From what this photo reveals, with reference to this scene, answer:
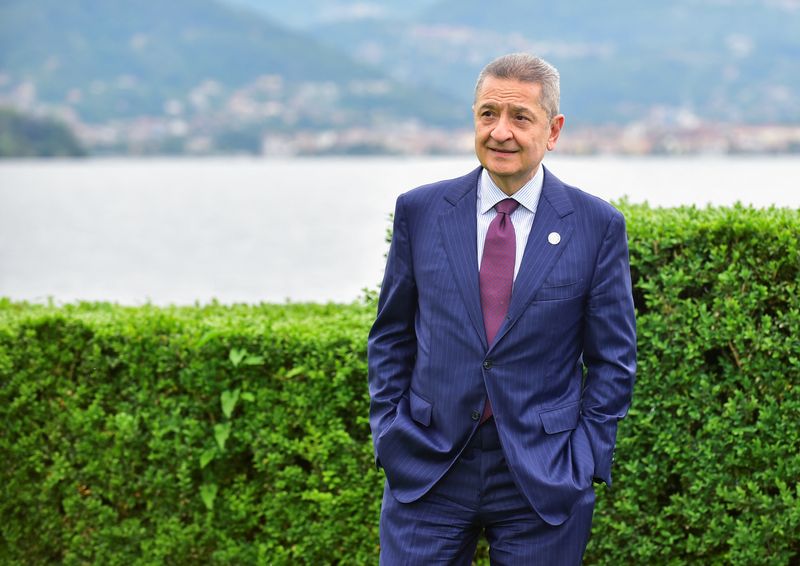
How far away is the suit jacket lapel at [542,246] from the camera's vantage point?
2965 millimetres

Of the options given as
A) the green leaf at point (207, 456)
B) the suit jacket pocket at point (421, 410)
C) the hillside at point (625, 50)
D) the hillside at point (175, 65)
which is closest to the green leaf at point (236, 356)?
the green leaf at point (207, 456)

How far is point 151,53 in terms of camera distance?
147375 millimetres

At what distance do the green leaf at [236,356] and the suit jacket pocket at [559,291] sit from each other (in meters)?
2.29

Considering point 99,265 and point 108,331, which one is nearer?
point 108,331

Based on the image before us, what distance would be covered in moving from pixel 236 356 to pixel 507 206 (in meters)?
2.20

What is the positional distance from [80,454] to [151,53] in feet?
497

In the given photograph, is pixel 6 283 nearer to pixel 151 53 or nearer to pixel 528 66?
pixel 528 66

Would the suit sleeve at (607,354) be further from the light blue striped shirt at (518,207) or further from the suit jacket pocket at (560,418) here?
the light blue striped shirt at (518,207)

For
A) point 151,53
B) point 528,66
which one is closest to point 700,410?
point 528,66

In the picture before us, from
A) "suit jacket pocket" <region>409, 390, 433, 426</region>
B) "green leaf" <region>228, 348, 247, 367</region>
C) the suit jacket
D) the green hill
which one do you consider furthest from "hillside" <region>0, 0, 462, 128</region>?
"suit jacket pocket" <region>409, 390, 433, 426</region>

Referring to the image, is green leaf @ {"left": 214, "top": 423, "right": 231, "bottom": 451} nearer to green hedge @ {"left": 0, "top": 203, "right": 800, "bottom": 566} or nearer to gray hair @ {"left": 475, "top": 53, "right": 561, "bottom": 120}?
green hedge @ {"left": 0, "top": 203, "right": 800, "bottom": 566}

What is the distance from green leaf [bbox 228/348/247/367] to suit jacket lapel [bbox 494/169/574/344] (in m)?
2.22

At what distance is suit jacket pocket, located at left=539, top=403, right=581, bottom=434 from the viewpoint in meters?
2.97

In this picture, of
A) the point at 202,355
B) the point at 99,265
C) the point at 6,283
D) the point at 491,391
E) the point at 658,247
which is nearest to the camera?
the point at 491,391
